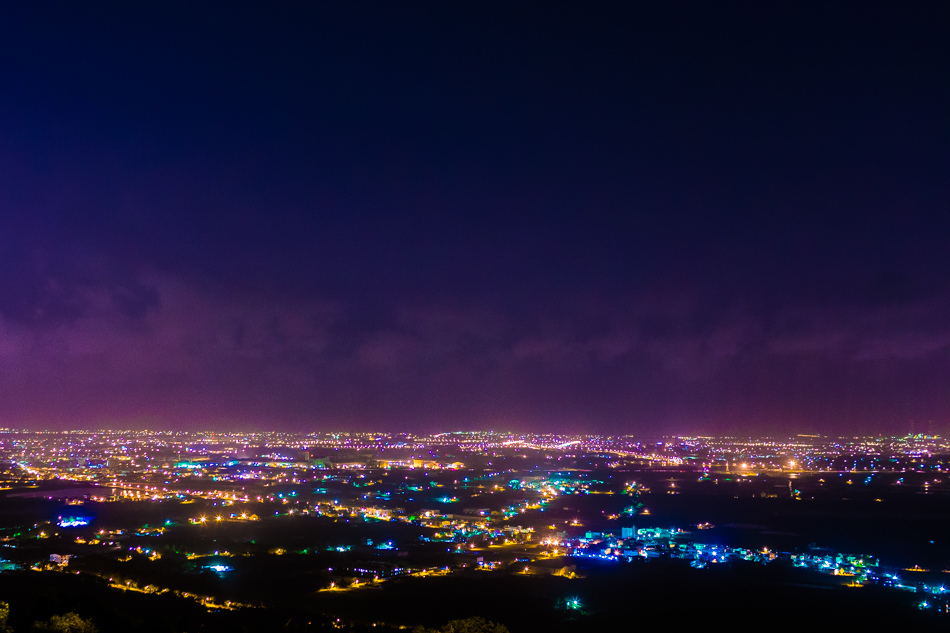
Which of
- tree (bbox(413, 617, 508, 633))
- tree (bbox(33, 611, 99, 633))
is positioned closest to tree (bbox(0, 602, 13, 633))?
tree (bbox(33, 611, 99, 633))

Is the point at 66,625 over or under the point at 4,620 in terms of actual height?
under

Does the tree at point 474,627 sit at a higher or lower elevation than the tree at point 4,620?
lower

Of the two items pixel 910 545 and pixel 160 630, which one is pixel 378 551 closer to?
pixel 160 630

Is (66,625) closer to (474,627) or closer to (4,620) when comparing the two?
(4,620)

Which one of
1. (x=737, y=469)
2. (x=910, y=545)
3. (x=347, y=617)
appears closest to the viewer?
(x=347, y=617)

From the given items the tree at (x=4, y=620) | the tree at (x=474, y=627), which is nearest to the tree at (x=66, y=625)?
the tree at (x=4, y=620)

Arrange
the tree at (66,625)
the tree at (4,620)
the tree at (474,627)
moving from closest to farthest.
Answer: the tree at (4,620), the tree at (66,625), the tree at (474,627)

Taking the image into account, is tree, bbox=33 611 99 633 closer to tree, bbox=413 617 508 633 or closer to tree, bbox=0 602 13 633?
tree, bbox=0 602 13 633

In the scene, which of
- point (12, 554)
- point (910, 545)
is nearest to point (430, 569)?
point (12, 554)

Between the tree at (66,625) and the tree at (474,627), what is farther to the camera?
the tree at (474,627)

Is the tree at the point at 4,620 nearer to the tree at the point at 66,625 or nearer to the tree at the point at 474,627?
the tree at the point at 66,625

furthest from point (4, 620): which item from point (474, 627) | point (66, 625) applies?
point (474, 627)
